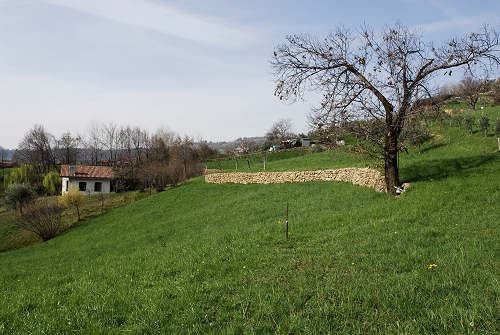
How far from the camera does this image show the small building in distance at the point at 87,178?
5916 centimetres

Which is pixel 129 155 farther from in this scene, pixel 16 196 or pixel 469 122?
pixel 469 122

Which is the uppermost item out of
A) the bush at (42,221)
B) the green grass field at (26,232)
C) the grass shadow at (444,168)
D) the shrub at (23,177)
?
the grass shadow at (444,168)

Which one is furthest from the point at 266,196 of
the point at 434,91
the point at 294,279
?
the point at 294,279

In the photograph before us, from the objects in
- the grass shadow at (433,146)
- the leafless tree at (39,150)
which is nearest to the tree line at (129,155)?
the leafless tree at (39,150)

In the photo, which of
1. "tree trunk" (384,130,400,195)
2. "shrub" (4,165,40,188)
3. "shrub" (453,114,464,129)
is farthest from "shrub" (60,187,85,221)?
"shrub" (453,114,464,129)

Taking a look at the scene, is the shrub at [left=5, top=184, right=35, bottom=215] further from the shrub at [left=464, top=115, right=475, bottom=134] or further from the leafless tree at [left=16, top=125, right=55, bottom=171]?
the shrub at [left=464, top=115, right=475, bottom=134]

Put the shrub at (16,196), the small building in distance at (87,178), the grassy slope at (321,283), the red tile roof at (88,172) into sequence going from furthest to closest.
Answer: the red tile roof at (88,172), the small building in distance at (87,178), the shrub at (16,196), the grassy slope at (321,283)

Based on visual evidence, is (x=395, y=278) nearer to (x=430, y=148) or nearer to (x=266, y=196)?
(x=266, y=196)

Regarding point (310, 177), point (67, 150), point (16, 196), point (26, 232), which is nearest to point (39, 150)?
point (67, 150)

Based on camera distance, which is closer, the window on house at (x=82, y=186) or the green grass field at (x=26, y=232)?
the green grass field at (x=26, y=232)

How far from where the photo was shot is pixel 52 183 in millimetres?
62125

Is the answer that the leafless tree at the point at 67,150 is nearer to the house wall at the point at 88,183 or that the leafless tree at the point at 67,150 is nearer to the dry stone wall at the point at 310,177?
the house wall at the point at 88,183

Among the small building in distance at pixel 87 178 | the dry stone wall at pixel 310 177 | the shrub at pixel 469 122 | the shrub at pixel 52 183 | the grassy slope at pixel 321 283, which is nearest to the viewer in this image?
the grassy slope at pixel 321 283

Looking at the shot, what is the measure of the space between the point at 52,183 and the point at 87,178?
831 centimetres
